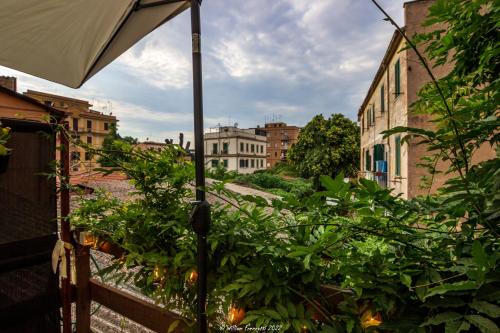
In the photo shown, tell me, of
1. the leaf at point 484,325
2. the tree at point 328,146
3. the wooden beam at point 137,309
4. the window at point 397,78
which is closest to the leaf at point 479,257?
the leaf at point 484,325

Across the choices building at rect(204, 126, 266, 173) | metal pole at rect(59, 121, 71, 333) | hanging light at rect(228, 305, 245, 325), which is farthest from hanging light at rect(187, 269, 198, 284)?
building at rect(204, 126, 266, 173)

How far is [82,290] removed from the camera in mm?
1513

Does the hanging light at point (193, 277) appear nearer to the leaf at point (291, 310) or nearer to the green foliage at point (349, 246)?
the green foliage at point (349, 246)

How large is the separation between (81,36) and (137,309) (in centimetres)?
131

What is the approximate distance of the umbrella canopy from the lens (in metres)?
1.22

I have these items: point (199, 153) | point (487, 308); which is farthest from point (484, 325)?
point (199, 153)

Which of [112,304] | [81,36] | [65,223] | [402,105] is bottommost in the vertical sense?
[112,304]

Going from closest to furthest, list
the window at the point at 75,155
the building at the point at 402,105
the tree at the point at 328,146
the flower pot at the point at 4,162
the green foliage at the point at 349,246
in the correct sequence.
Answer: the green foliage at the point at 349,246 < the flower pot at the point at 4,162 < the window at the point at 75,155 < the building at the point at 402,105 < the tree at the point at 328,146

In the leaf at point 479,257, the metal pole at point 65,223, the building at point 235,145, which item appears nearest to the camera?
the leaf at point 479,257

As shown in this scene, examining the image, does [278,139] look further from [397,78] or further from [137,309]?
[137,309]

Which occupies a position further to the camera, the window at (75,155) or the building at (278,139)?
the building at (278,139)

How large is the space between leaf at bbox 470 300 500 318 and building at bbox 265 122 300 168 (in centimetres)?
6092

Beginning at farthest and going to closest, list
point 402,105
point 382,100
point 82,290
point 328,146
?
point 328,146, point 382,100, point 402,105, point 82,290

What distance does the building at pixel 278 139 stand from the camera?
61.6m
